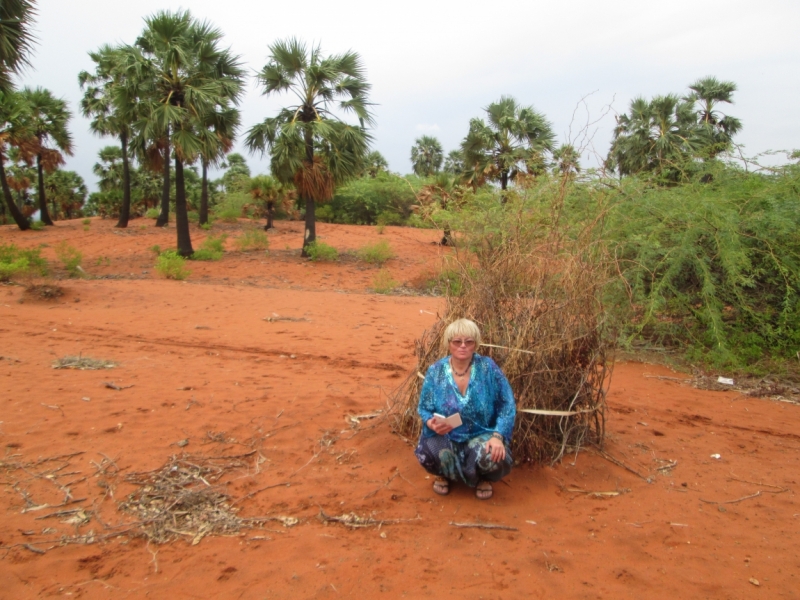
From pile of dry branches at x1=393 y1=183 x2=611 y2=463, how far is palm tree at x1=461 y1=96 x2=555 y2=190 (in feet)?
46.6

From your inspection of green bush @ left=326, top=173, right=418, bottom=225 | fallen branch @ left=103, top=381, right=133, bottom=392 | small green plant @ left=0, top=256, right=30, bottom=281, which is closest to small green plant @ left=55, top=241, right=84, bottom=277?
small green plant @ left=0, top=256, right=30, bottom=281

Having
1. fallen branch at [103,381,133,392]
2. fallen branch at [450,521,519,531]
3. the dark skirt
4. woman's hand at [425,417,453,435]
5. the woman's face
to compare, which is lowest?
fallen branch at [450,521,519,531]

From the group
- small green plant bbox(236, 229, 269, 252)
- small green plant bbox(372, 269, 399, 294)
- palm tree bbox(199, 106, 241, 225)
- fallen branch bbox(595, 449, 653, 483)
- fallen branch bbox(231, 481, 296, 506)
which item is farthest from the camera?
small green plant bbox(236, 229, 269, 252)

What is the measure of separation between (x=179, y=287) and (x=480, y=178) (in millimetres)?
10381

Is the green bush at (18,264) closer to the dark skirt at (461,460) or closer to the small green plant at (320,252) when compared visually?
the small green plant at (320,252)

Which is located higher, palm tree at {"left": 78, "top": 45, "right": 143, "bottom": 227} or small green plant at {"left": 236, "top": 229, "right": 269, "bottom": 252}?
palm tree at {"left": 78, "top": 45, "right": 143, "bottom": 227}

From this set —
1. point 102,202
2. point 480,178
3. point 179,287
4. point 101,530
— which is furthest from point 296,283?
point 102,202

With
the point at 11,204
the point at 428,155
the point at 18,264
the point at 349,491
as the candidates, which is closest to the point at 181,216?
the point at 18,264

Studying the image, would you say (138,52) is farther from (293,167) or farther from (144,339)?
(144,339)

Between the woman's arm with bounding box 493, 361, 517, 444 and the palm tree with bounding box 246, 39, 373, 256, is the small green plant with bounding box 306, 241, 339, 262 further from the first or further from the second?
the woman's arm with bounding box 493, 361, 517, 444

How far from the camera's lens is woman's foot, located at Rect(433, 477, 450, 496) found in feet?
11.2

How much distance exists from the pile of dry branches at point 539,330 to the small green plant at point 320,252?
13611 millimetres

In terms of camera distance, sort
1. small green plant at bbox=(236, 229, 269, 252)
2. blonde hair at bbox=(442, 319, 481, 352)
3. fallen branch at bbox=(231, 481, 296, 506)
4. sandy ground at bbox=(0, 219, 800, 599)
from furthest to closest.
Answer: small green plant at bbox=(236, 229, 269, 252) → fallen branch at bbox=(231, 481, 296, 506) → blonde hair at bbox=(442, 319, 481, 352) → sandy ground at bbox=(0, 219, 800, 599)

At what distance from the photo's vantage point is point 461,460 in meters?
3.34
